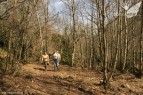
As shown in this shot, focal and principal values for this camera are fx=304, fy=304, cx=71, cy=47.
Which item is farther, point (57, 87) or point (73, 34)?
point (73, 34)

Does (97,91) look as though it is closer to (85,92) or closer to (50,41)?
(85,92)

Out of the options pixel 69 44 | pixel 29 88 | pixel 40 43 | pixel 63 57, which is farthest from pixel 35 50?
pixel 29 88

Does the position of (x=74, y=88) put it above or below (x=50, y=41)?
below

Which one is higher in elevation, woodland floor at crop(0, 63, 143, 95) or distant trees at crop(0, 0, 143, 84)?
distant trees at crop(0, 0, 143, 84)

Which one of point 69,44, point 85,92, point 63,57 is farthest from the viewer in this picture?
point 69,44

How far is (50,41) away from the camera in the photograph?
51062 millimetres

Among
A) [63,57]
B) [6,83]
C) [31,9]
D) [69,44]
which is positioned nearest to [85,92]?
[6,83]

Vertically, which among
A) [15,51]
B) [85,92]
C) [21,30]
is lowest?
[85,92]

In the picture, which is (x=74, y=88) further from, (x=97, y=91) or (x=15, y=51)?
(x=15, y=51)

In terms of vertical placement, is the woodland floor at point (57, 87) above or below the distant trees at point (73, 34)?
below

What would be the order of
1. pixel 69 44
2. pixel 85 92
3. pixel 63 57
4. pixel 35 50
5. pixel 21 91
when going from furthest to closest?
pixel 69 44, pixel 63 57, pixel 35 50, pixel 85 92, pixel 21 91

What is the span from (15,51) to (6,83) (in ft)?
8.95

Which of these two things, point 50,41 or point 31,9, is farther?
point 50,41

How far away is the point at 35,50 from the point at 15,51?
1849cm
